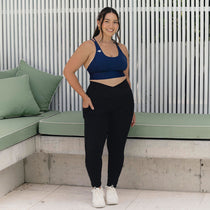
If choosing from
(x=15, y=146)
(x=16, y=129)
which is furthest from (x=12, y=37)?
(x=15, y=146)

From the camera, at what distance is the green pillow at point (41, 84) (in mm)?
4664

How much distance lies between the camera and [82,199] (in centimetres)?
379

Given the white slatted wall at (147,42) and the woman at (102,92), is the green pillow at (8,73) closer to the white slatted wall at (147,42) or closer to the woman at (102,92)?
the white slatted wall at (147,42)

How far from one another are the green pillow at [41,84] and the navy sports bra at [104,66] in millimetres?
1336

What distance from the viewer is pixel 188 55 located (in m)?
4.58

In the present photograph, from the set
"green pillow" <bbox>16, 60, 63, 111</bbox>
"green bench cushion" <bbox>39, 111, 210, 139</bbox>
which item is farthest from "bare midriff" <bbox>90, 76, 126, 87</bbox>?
"green pillow" <bbox>16, 60, 63, 111</bbox>

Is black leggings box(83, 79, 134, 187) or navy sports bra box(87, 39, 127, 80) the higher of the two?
navy sports bra box(87, 39, 127, 80)

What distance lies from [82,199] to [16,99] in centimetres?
112

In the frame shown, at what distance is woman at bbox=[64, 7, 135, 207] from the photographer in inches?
133

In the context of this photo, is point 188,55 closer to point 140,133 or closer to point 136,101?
point 136,101

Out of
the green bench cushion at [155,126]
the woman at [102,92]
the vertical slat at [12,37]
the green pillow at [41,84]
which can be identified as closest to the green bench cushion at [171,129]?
the green bench cushion at [155,126]

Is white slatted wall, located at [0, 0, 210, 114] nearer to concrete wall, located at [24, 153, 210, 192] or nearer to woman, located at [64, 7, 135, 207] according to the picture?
concrete wall, located at [24, 153, 210, 192]

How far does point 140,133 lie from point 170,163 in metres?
0.43

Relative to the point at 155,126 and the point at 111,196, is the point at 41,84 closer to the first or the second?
the point at 155,126
